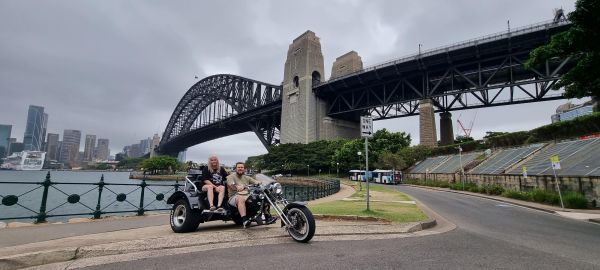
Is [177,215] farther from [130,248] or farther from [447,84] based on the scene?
[447,84]

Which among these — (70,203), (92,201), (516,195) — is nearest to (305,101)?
(92,201)

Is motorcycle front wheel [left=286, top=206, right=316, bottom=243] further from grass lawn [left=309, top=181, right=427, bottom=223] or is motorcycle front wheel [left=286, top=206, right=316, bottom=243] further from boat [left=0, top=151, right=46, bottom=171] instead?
boat [left=0, top=151, right=46, bottom=171]

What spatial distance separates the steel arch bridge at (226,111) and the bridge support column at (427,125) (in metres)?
42.1

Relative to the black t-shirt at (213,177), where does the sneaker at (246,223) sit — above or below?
below

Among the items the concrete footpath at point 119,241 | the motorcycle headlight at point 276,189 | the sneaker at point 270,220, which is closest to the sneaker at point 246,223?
the concrete footpath at point 119,241

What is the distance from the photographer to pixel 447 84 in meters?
63.2

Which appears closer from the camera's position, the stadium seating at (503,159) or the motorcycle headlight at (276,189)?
the motorcycle headlight at (276,189)

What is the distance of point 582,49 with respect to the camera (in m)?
10.3

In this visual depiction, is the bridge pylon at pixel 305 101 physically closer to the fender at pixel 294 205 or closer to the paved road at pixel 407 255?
the paved road at pixel 407 255

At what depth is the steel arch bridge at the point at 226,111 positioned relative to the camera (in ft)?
319

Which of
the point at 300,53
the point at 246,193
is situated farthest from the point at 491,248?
the point at 300,53

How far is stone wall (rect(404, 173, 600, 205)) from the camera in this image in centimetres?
1662

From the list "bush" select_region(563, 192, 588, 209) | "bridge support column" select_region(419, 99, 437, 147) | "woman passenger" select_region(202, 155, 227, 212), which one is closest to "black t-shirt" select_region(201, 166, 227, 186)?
"woman passenger" select_region(202, 155, 227, 212)

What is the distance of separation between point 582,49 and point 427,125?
48.8m
